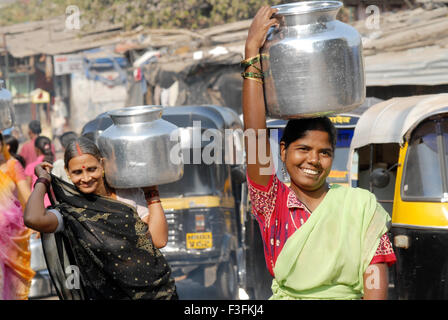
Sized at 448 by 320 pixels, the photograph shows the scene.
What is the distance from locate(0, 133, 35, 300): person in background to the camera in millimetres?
5488

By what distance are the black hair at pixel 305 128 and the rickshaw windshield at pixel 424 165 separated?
3391mm

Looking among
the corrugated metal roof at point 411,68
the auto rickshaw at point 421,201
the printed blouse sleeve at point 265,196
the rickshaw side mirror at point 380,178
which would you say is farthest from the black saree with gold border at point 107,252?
the corrugated metal roof at point 411,68

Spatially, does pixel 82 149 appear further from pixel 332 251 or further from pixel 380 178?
pixel 380 178

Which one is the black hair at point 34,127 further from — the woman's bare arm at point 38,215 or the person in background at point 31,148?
the woman's bare arm at point 38,215

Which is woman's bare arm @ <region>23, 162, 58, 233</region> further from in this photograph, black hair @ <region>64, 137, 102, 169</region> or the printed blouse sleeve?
the printed blouse sleeve

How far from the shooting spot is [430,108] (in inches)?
253

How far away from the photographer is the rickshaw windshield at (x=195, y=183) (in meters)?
9.66

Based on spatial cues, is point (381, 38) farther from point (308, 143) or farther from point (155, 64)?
point (308, 143)

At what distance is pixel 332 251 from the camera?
2918 mm

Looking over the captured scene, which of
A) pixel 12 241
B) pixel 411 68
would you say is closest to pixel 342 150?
pixel 411 68

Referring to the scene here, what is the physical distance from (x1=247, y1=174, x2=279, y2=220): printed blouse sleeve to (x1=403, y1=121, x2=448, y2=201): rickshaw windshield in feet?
11.5

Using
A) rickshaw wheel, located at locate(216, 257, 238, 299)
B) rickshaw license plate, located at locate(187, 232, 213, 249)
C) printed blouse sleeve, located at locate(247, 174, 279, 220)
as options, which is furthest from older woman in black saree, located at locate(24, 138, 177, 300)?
rickshaw wheel, located at locate(216, 257, 238, 299)
